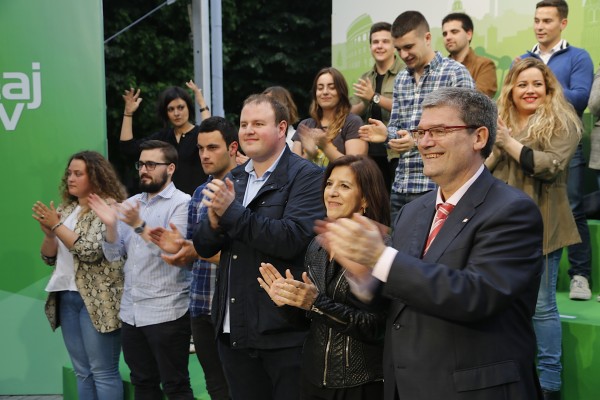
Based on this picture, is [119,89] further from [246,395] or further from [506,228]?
[506,228]

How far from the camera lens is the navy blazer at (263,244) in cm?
371

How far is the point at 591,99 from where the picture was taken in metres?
5.35

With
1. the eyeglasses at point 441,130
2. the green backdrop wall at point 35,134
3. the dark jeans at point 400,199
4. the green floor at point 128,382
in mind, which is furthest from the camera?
the green backdrop wall at point 35,134

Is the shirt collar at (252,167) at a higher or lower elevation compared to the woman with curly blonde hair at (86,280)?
higher

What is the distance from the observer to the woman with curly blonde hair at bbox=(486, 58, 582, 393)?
434 cm

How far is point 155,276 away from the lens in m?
4.78

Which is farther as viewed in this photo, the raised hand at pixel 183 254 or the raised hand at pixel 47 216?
the raised hand at pixel 47 216

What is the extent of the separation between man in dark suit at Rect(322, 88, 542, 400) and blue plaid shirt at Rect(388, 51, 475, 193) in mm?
2147

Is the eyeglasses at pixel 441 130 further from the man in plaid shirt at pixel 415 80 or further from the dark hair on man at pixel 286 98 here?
the dark hair on man at pixel 286 98

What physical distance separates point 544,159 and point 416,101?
39.2 inches

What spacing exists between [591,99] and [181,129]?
3.18 metres

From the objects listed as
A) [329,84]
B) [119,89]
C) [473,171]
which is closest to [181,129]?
[329,84]

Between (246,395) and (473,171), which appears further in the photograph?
(246,395)

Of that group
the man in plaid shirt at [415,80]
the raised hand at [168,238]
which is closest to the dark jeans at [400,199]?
the man in plaid shirt at [415,80]
